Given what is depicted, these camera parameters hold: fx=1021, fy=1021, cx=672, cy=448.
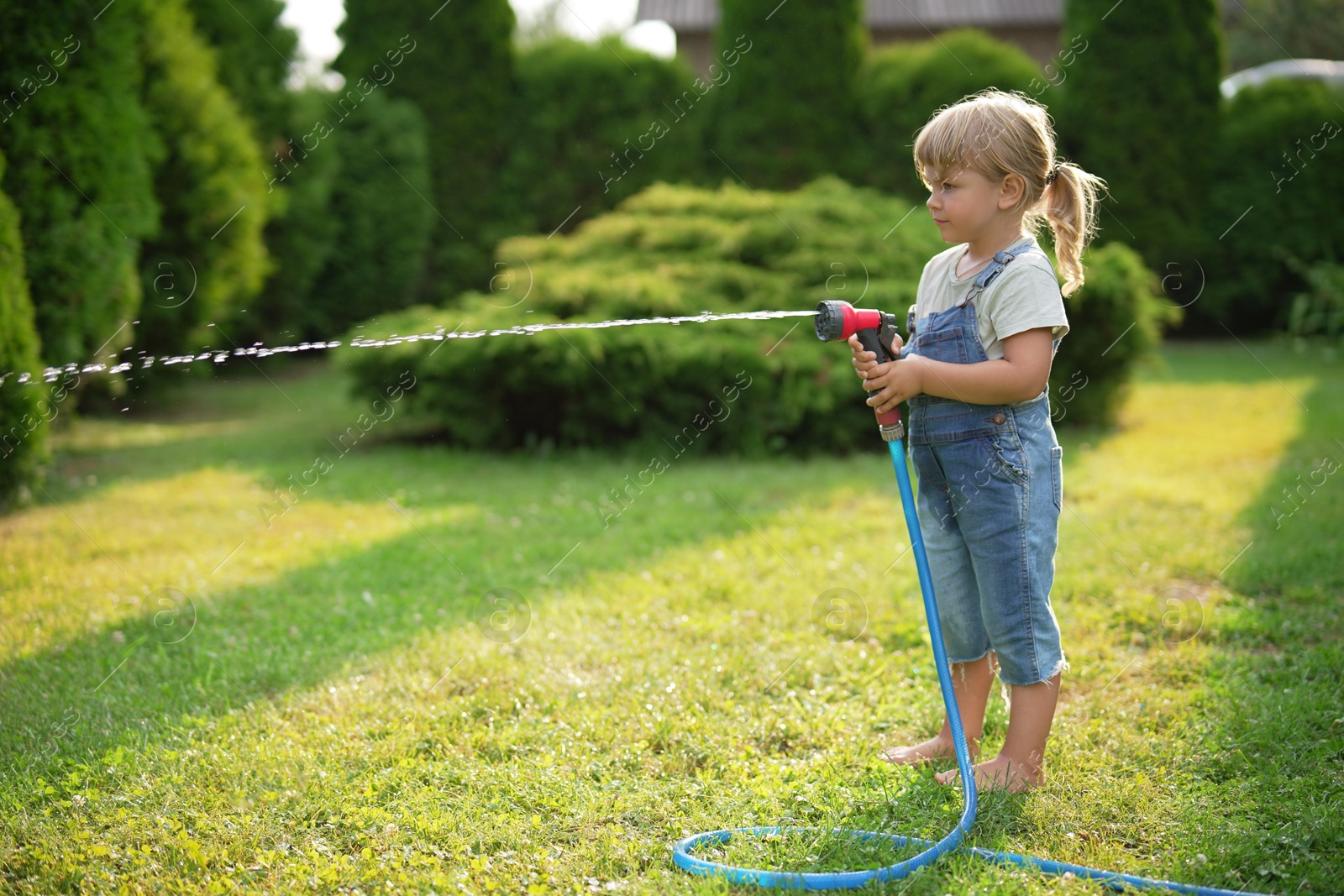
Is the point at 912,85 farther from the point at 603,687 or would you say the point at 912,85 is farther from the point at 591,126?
the point at 603,687

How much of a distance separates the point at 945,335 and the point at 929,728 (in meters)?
1.16

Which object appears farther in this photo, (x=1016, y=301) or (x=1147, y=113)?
(x=1147, y=113)

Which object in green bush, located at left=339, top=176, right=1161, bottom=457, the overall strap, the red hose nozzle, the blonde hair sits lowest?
the red hose nozzle

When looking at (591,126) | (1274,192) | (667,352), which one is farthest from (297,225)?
(1274,192)

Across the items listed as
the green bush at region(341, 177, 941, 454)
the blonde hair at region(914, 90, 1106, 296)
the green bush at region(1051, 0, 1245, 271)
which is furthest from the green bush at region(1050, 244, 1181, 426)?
the blonde hair at region(914, 90, 1106, 296)

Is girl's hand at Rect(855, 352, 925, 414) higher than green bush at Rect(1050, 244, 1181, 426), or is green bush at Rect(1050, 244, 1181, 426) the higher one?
green bush at Rect(1050, 244, 1181, 426)

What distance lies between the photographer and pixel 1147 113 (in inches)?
447

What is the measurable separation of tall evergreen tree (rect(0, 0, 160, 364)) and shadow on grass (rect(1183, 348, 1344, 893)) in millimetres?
6053

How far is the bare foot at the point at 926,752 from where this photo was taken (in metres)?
2.72

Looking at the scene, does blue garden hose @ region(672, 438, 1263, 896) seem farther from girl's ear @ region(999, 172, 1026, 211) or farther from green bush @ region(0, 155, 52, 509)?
green bush @ region(0, 155, 52, 509)

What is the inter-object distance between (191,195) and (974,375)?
7208 millimetres

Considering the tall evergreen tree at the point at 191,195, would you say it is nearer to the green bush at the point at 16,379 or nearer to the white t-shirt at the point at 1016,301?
the green bush at the point at 16,379

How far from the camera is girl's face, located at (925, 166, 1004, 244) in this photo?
2441 mm

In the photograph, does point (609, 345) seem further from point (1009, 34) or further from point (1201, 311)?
point (1009, 34)
